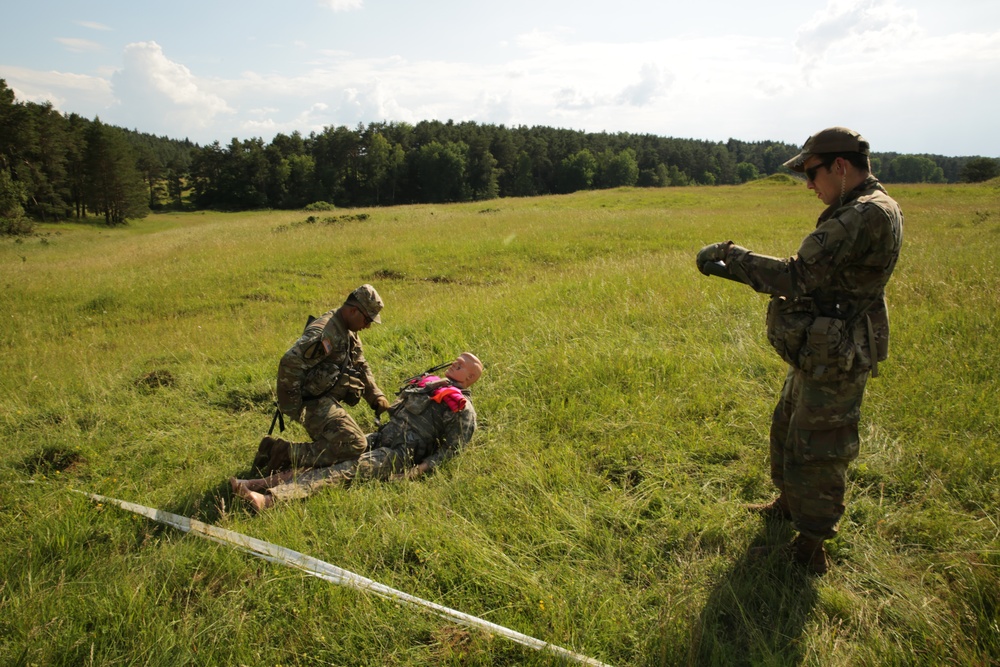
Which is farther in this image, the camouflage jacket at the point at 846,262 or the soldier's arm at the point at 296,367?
the soldier's arm at the point at 296,367

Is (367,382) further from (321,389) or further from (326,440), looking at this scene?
(326,440)

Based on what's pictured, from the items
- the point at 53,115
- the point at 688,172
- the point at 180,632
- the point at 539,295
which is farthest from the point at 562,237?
the point at 688,172

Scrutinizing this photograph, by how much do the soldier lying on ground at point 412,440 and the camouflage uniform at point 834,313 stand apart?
2381mm

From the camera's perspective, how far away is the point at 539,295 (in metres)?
8.74

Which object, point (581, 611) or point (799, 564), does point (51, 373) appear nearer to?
point (581, 611)

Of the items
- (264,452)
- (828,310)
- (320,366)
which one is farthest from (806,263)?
(264,452)

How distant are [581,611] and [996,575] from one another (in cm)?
209

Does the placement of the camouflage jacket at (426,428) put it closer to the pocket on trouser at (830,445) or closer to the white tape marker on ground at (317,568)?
the white tape marker on ground at (317,568)

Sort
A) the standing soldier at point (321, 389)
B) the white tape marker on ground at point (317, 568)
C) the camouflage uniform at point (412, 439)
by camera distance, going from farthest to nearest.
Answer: the standing soldier at point (321, 389) → the camouflage uniform at point (412, 439) → the white tape marker on ground at point (317, 568)

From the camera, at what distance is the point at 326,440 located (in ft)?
14.0

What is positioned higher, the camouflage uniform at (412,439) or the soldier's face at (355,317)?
the soldier's face at (355,317)

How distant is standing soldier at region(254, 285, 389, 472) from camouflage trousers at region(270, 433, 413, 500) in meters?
0.14

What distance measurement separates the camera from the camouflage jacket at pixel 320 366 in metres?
4.19

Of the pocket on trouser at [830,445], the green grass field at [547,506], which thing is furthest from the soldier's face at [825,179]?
the green grass field at [547,506]
